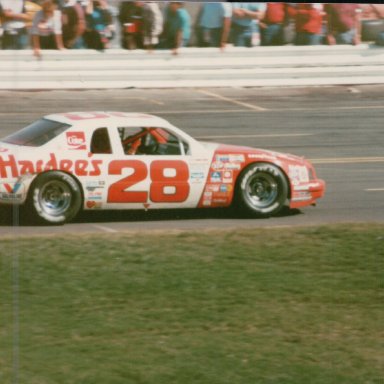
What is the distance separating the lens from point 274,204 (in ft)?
42.1

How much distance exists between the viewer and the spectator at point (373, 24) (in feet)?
50.0

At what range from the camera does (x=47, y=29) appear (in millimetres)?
15922

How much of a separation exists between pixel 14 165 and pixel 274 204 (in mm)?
3206

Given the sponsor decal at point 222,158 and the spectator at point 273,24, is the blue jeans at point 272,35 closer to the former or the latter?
the spectator at point 273,24

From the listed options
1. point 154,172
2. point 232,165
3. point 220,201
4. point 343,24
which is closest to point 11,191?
point 154,172

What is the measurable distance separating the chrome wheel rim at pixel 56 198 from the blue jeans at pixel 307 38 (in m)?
6.58

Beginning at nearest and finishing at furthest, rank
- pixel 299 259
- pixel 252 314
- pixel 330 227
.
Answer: pixel 252 314
pixel 299 259
pixel 330 227

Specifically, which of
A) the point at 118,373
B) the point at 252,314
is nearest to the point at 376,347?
the point at 252,314

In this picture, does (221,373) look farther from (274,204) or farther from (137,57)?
(137,57)

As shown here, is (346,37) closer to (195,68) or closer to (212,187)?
(195,68)

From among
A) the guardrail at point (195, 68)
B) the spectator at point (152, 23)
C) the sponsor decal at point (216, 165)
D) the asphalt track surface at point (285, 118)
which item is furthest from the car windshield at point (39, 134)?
the guardrail at point (195, 68)

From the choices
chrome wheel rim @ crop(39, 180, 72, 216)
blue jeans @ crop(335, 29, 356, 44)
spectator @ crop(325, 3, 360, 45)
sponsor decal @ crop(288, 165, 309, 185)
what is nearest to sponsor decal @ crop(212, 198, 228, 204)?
sponsor decal @ crop(288, 165, 309, 185)

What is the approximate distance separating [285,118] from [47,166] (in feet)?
26.2

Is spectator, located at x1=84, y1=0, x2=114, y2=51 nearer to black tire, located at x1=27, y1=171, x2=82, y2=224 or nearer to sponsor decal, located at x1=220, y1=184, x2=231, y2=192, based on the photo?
sponsor decal, located at x1=220, y1=184, x2=231, y2=192
